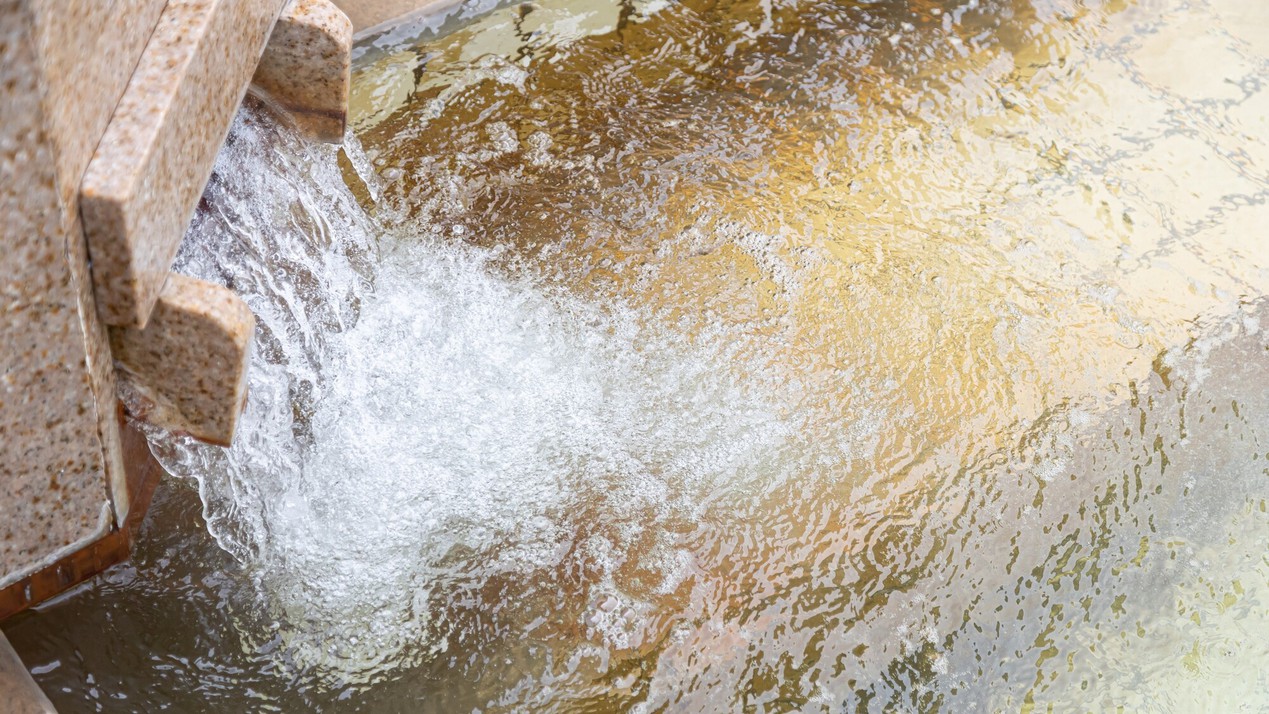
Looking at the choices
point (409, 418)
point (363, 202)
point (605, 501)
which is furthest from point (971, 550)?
point (363, 202)

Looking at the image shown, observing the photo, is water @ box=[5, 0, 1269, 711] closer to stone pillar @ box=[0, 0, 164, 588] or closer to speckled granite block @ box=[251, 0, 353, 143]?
speckled granite block @ box=[251, 0, 353, 143]

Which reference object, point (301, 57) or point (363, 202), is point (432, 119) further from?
point (301, 57)

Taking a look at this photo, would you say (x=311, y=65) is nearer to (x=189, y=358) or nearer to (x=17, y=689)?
(x=189, y=358)

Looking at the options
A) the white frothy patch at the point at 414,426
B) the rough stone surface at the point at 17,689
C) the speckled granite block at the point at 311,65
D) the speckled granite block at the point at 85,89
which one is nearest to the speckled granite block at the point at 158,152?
the speckled granite block at the point at 85,89

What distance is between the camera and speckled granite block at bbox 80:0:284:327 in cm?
165

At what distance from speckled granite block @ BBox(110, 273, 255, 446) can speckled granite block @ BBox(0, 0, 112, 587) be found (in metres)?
0.13

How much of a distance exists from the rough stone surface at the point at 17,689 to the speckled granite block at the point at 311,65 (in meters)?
1.38

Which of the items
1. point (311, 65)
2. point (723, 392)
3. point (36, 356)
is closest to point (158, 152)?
point (36, 356)

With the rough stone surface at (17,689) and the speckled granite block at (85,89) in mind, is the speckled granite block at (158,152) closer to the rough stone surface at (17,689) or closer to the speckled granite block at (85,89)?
the speckled granite block at (85,89)

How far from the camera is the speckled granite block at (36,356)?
4.80 ft

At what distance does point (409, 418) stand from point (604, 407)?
1.79 feet

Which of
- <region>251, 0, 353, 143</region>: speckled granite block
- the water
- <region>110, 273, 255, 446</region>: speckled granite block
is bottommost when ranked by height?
the water

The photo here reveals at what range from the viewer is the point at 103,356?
181 centimetres

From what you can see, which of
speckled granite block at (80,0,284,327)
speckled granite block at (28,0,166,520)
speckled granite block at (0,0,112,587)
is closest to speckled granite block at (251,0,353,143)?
speckled granite block at (80,0,284,327)
